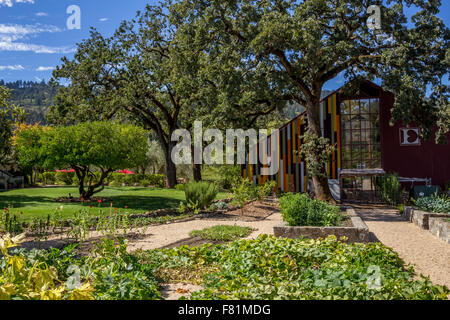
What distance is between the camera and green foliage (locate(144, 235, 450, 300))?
3.03 meters

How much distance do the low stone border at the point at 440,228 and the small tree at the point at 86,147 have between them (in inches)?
379

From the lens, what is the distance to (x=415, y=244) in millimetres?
7137

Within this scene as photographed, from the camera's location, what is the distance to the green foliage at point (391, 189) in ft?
44.8

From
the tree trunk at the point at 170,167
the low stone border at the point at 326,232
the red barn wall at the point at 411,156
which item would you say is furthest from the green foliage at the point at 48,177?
the low stone border at the point at 326,232

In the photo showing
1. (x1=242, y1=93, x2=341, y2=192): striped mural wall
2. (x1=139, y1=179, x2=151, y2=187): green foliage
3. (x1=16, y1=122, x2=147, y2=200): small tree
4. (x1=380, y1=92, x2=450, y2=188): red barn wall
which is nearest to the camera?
(x1=16, y1=122, x2=147, y2=200): small tree

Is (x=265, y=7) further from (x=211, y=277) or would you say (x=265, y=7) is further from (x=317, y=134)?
(x=211, y=277)

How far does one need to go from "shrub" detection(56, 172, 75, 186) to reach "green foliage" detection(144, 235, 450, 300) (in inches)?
935

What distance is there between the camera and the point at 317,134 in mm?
13477

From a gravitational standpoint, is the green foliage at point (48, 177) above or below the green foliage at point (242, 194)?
above

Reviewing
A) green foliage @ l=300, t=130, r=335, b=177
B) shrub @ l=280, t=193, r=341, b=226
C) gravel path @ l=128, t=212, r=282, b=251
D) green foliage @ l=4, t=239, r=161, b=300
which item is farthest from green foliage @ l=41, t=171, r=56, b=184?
green foliage @ l=4, t=239, r=161, b=300

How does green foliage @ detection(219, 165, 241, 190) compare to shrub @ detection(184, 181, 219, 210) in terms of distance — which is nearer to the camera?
shrub @ detection(184, 181, 219, 210)

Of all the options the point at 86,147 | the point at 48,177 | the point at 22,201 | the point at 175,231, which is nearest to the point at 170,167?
the point at 22,201

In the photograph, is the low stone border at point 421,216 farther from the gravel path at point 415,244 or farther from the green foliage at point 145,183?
the green foliage at point 145,183

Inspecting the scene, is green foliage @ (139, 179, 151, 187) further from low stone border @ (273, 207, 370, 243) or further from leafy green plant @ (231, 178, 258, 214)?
low stone border @ (273, 207, 370, 243)
